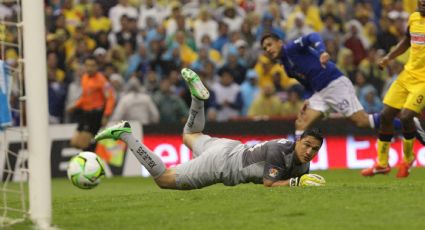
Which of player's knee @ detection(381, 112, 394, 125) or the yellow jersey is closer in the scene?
the yellow jersey

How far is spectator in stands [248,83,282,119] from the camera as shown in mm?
22172

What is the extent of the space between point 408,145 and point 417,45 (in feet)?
5.69

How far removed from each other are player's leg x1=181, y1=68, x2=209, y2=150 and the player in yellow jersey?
3.30 meters

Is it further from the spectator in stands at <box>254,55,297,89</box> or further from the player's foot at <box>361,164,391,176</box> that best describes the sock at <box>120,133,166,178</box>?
the spectator in stands at <box>254,55,297,89</box>

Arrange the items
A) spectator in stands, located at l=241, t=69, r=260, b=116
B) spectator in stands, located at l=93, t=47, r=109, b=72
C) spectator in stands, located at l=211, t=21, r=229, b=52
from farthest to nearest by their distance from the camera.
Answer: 1. spectator in stands, located at l=211, t=21, r=229, b=52
2. spectator in stands, located at l=241, t=69, r=260, b=116
3. spectator in stands, located at l=93, t=47, r=109, b=72

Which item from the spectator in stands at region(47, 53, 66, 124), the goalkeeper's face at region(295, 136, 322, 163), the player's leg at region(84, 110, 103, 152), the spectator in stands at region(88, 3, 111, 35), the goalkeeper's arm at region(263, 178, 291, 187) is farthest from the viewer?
the spectator in stands at region(88, 3, 111, 35)

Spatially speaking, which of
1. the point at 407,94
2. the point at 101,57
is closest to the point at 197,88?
the point at 407,94

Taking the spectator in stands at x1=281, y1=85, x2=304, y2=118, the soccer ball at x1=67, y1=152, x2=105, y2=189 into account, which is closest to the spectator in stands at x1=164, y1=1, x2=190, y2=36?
the spectator in stands at x1=281, y1=85, x2=304, y2=118

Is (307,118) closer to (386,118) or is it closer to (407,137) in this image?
(386,118)

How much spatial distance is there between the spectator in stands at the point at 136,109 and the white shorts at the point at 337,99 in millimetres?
5421

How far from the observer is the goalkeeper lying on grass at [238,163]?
11734 mm

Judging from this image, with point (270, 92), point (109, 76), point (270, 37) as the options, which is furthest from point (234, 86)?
point (270, 37)

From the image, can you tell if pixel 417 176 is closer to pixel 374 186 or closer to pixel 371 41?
pixel 374 186

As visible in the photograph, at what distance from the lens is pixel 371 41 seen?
25328mm
